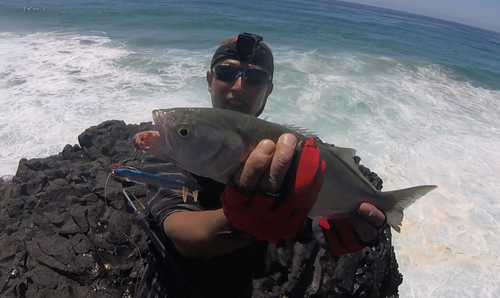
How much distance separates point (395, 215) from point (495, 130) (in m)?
12.9

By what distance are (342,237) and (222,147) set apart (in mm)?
1078

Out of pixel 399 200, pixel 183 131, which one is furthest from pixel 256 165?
pixel 399 200

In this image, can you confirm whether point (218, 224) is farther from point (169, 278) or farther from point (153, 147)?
point (169, 278)

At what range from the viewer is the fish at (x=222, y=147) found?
1.80m

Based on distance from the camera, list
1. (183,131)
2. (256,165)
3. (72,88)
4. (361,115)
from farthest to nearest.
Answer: (361,115), (72,88), (183,131), (256,165)

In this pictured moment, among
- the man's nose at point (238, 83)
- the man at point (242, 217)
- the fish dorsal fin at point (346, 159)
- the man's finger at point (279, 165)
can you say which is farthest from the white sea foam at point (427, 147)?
the man's finger at point (279, 165)

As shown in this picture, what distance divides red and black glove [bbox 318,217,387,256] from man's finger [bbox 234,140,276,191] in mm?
799

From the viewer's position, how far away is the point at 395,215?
88.6 inches

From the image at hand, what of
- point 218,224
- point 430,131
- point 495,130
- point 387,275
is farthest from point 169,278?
point 495,130

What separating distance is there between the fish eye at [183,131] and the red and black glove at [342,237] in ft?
3.66

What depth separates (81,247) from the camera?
14.0 feet

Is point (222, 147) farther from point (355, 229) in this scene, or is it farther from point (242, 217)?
point (355, 229)

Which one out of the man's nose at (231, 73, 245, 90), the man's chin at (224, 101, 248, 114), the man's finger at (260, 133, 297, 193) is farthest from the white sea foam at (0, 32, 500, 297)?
the man's finger at (260, 133, 297, 193)

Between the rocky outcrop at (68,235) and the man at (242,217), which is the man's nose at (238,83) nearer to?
the man at (242,217)
